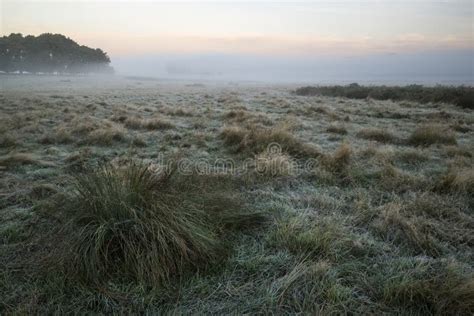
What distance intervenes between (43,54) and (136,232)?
90826mm

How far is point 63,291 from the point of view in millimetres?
2381

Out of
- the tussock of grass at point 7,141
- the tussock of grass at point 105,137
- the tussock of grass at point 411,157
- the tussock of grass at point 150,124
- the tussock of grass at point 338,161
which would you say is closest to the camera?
the tussock of grass at point 338,161

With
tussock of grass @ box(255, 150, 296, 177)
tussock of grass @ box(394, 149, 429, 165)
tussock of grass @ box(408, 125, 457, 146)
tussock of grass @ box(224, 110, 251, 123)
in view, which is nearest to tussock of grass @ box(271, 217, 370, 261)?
tussock of grass @ box(255, 150, 296, 177)

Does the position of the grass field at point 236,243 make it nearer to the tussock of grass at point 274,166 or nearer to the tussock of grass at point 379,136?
the tussock of grass at point 274,166

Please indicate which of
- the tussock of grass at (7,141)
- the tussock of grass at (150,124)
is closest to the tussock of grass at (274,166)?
the tussock of grass at (150,124)

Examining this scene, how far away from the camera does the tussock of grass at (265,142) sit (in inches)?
271

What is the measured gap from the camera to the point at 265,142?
24.2ft

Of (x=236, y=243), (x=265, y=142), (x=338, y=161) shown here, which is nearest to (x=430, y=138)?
(x=338, y=161)

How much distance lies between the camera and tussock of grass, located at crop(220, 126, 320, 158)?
6891 mm

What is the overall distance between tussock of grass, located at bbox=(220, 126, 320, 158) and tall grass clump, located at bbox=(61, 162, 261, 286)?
3.90 metres

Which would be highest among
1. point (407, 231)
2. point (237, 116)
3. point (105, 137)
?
point (237, 116)

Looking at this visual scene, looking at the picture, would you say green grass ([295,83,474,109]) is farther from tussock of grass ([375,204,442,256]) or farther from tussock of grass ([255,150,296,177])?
tussock of grass ([375,204,442,256])

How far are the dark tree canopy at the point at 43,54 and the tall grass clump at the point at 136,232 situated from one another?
8560 centimetres

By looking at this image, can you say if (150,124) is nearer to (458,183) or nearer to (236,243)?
(236,243)
